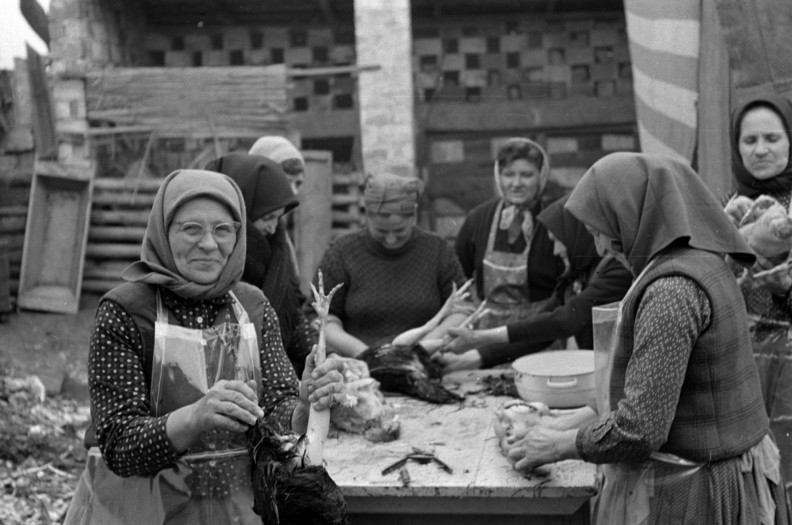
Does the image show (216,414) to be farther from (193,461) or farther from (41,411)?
(41,411)

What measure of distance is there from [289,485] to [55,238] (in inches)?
300

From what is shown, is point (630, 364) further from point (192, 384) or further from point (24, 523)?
point (24, 523)

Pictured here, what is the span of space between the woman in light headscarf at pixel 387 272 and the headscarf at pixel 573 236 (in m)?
0.53

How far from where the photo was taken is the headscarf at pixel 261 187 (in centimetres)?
390

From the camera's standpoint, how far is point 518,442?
289cm

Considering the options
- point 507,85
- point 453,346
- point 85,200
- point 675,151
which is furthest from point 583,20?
point 453,346

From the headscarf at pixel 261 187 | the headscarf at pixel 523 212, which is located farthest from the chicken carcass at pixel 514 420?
the headscarf at pixel 523 212

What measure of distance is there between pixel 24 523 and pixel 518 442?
10.4 ft

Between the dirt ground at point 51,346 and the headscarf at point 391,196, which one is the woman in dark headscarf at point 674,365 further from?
the dirt ground at point 51,346

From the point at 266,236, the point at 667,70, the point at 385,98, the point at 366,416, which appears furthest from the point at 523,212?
the point at 385,98

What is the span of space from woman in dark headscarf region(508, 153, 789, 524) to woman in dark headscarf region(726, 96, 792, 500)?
3.76ft

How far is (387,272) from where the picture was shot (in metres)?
4.63

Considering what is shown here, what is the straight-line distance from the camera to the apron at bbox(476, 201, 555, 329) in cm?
483

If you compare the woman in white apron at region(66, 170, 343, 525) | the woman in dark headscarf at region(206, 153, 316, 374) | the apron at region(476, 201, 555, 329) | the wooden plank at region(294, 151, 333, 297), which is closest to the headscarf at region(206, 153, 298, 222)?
the woman in dark headscarf at region(206, 153, 316, 374)
